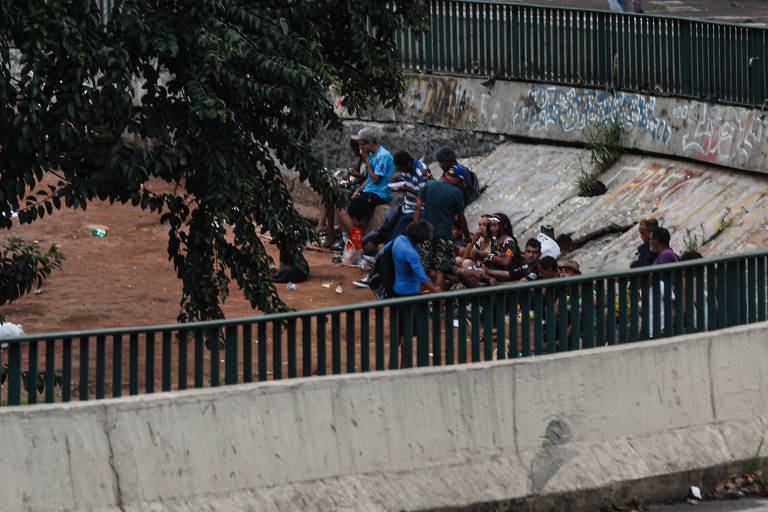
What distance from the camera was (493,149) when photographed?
2144 centimetres

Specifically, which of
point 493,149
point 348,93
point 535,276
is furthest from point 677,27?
point 348,93

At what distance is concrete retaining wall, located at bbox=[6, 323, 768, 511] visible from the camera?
7023 millimetres

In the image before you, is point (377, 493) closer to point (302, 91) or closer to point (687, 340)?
point (687, 340)

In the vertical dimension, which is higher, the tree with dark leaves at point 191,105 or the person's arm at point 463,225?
the tree with dark leaves at point 191,105

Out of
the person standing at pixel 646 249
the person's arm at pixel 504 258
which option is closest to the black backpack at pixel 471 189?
the person's arm at pixel 504 258

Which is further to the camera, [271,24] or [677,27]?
[677,27]

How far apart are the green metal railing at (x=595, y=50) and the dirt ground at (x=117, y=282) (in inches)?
143

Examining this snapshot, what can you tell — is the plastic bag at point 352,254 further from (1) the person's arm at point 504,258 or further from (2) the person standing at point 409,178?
(1) the person's arm at point 504,258

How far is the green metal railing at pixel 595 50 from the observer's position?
1767 cm

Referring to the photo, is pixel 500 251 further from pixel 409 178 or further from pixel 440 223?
pixel 409 178

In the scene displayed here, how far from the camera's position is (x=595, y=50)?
20.1m

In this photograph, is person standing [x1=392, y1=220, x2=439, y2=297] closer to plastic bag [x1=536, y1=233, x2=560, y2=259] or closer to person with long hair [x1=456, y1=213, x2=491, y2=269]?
person with long hair [x1=456, y1=213, x2=491, y2=269]

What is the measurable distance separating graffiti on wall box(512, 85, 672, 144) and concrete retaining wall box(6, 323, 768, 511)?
10.5 meters

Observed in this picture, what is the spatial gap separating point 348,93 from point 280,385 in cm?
550
